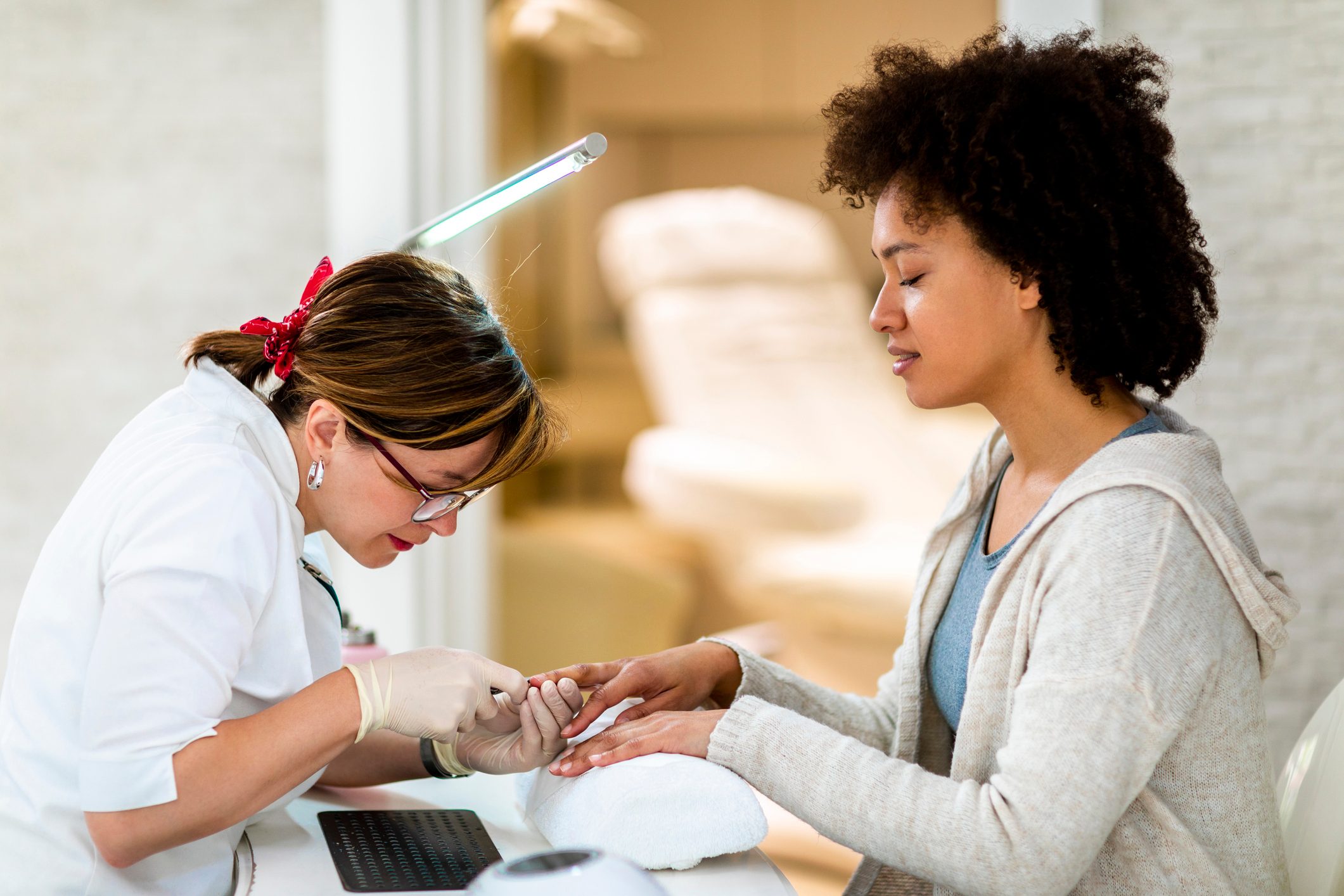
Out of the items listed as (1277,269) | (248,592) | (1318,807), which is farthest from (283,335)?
(1277,269)

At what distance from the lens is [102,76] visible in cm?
234

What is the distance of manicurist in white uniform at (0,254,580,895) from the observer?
1006mm

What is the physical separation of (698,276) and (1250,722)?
5.18ft

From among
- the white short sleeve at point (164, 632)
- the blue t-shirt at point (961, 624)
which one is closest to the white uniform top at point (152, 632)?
the white short sleeve at point (164, 632)

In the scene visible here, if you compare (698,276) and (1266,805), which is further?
(698,276)

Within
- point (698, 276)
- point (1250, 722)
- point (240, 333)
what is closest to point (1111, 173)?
point (1250, 722)

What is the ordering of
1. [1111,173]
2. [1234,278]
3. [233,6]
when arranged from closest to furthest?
[1111,173]
[1234,278]
[233,6]

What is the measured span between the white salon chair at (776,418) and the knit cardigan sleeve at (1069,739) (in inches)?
50.0

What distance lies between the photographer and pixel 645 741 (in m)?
1.17

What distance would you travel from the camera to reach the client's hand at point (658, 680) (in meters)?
1.32

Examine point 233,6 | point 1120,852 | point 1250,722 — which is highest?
point 233,6

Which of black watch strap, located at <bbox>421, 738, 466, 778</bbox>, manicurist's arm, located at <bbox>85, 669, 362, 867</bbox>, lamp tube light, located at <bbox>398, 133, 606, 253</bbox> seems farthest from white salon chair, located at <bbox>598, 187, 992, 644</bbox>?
manicurist's arm, located at <bbox>85, 669, 362, 867</bbox>

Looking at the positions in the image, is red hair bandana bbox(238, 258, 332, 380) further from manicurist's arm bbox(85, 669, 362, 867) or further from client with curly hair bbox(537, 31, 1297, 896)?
client with curly hair bbox(537, 31, 1297, 896)

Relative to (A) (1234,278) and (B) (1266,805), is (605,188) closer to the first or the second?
(A) (1234,278)
